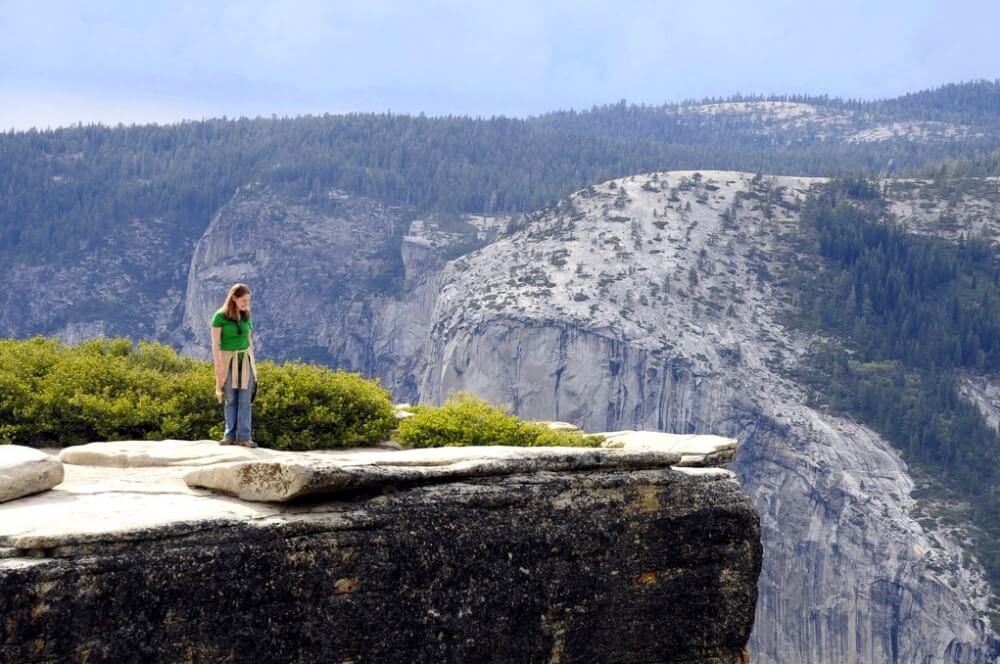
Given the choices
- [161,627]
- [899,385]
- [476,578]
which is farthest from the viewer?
[899,385]

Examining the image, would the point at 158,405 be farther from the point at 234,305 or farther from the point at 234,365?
the point at 234,305

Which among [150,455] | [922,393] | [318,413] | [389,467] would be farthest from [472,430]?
[922,393]

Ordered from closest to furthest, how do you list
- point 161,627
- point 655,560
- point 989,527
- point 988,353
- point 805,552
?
point 161,627, point 655,560, point 989,527, point 805,552, point 988,353

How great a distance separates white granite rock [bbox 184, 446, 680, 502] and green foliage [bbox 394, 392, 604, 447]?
3.96 metres

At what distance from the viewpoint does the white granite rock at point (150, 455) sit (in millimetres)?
20094

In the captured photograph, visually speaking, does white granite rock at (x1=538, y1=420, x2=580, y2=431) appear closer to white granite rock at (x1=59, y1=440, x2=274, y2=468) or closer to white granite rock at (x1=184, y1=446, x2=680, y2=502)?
white granite rock at (x1=184, y1=446, x2=680, y2=502)

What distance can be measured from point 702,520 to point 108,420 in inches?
394

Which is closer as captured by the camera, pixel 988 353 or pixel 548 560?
pixel 548 560

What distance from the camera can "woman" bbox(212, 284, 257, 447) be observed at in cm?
2200

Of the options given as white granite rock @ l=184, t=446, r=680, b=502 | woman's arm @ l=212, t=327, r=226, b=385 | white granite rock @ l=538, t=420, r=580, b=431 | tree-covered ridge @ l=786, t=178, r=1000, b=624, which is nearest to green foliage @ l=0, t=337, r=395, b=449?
woman's arm @ l=212, t=327, r=226, b=385

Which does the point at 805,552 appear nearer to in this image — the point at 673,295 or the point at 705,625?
the point at 673,295

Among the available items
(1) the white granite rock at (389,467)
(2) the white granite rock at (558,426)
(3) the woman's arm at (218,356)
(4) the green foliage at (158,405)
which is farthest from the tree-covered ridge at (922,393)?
(3) the woman's arm at (218,356)

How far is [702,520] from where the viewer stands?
20.5m

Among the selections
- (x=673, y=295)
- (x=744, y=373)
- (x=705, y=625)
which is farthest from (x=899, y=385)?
(x=705, y=625)
